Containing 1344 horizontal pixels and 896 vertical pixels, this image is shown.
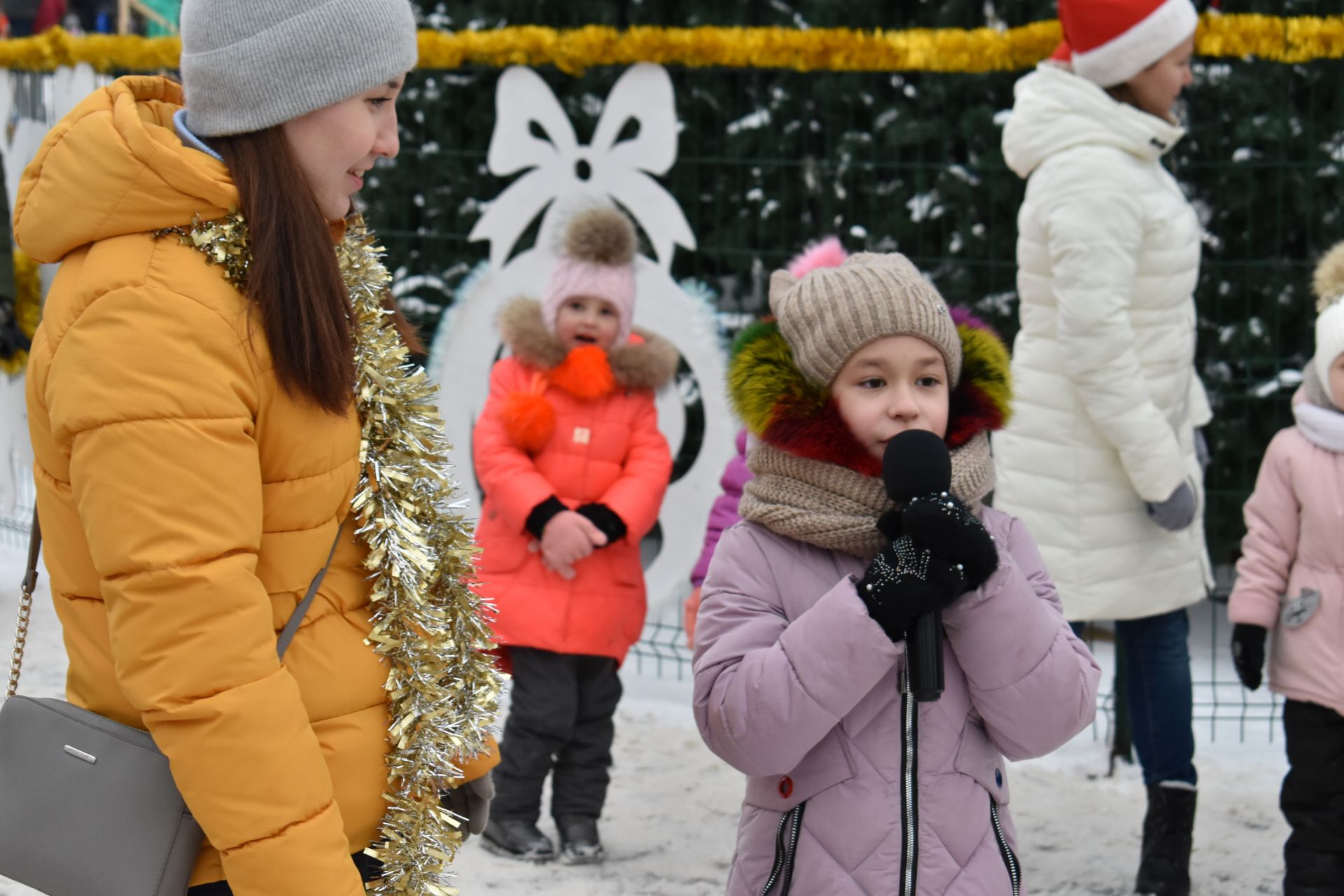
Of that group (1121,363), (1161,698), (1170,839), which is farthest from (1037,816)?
(1121,363)

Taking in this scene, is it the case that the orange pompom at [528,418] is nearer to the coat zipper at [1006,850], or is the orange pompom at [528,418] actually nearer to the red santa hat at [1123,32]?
the red santa hat at [1123,32]

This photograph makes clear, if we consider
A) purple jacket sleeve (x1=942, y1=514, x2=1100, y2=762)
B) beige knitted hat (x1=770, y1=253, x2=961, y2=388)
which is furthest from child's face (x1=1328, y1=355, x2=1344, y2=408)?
purple jacket sleeve (x1=942, y1=514, x2=1100, y2=762)

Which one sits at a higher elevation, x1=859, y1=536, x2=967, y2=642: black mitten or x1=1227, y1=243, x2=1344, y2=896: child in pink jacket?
x1=859, y1=536, x2=967, y2=642: black mitten

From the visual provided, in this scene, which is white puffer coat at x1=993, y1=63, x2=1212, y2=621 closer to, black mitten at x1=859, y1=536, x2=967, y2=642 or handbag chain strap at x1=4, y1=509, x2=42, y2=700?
black mitten at x1=859, y1=536, x2=967, y2=642

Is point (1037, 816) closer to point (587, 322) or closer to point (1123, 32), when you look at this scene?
point (587, 322)

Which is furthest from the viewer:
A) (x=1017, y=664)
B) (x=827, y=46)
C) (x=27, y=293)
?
(x=27, y=293)

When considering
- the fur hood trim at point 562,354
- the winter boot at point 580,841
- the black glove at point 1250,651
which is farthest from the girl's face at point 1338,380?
the winter boot at point 580,841

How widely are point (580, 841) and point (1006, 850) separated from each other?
2007 millimetres

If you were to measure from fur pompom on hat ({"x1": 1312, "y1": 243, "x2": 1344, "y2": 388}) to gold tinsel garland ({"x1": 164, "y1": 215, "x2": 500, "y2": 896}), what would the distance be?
225 cm

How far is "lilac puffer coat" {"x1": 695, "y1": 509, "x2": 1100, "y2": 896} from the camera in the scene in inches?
82.4

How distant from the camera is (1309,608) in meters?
3.39

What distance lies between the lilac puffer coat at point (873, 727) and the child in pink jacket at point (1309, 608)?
1.37m

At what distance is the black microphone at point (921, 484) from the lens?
203cm

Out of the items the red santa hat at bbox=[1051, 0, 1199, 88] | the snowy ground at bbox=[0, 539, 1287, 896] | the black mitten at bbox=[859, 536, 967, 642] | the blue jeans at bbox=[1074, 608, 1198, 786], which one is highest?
the red santa hat at bbox=[1051, 0, 1199, 88]
